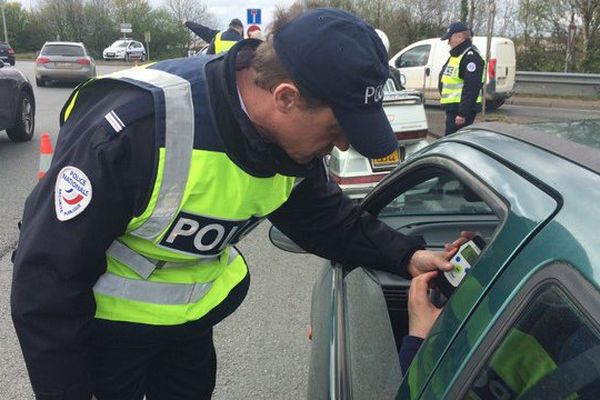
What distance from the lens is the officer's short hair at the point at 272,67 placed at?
1.27m

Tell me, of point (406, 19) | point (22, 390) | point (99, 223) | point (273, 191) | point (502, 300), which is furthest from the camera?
point (406, 19)

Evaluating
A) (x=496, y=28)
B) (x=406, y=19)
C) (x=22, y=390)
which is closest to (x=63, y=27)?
(x=406, y=19)

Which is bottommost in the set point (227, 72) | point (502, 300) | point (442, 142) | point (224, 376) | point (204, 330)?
point (224, 376)

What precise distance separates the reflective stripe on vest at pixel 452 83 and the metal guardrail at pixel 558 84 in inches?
455

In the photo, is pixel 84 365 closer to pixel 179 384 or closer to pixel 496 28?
pixel 179 384

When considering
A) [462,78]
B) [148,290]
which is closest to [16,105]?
[462,78]

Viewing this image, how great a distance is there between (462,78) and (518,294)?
629 centimetres

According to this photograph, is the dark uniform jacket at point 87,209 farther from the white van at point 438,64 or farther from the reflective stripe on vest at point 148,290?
the white van at point 438,64

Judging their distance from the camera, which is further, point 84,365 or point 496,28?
point 496,28

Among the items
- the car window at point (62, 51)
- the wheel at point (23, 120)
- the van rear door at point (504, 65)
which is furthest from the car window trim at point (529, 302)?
the car window at point (62, 51)

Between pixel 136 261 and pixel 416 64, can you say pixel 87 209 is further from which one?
pixel 416 64

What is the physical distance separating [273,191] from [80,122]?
50cm

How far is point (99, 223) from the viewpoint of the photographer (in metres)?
1.23

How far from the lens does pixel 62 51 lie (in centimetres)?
1825
